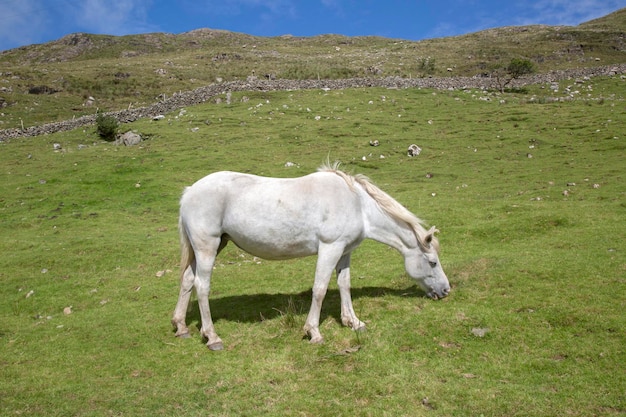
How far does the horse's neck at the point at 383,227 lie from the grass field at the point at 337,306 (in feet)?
4.04

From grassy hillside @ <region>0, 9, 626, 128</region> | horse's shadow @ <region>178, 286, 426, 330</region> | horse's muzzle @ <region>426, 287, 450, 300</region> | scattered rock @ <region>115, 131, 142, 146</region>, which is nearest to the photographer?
horse's muzzle @ <region>426, 287, 450, 300</region>

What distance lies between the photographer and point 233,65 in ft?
247

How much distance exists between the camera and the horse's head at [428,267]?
6.96m

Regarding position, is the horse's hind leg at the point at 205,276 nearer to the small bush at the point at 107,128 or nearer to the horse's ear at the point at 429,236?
the horse's ear at the point at 429,236

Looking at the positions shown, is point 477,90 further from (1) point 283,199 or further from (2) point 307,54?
(2) point 307,54

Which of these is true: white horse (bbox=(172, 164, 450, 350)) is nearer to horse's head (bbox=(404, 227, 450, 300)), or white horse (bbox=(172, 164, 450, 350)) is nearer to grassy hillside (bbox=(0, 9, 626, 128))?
horse's head (bbox=(404, 227, 450, 300))

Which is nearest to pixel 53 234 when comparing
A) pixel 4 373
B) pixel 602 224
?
pixel 4 373

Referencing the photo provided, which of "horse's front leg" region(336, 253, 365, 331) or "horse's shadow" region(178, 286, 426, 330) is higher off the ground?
"horse's front leg" region(336, 253, 365, 331)

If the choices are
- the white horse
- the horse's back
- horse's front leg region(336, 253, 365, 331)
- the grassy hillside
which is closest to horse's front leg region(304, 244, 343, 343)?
the white horse

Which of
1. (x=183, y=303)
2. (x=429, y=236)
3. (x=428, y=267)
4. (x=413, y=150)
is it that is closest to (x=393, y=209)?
(x=429, y=236)

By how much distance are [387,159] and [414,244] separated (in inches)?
696

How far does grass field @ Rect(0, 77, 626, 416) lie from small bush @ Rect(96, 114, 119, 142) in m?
8.08

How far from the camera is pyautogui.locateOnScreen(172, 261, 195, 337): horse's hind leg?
23.4 feet

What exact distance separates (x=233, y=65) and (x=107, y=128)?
49.7m
